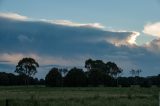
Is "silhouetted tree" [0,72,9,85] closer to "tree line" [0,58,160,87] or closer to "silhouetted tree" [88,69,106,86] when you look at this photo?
"tree line" [0,58,160,87]

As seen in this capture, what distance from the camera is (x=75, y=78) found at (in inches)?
4958

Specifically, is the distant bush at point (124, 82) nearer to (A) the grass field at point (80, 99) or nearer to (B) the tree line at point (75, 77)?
(B) the tree line at point (75, 77)

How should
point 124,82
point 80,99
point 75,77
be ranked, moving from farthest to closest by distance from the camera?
point 124,82, point 75,77, point 80,99

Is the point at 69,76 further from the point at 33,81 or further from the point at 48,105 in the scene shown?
the point at 48,105

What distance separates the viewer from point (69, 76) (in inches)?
5054

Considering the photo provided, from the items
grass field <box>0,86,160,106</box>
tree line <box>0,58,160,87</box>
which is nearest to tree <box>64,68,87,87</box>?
tree line <box>0,58,160,87</box>

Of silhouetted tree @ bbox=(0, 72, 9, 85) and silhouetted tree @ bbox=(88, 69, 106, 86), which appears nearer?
silhouetted tree @ bbox=(88, 69, 106, 86)

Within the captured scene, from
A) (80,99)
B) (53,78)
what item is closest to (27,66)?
(53,78)

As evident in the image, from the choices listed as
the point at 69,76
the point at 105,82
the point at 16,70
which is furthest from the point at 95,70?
the point at 16,70

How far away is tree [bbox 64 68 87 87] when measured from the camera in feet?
414

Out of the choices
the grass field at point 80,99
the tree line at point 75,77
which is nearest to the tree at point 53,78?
the tree line at point 75,77

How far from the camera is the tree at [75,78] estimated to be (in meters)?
126

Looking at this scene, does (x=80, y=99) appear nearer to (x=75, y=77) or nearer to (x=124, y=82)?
(x=75, y=77)

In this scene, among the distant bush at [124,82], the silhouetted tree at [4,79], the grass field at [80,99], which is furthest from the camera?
the silhouetted tree at [4,79]
